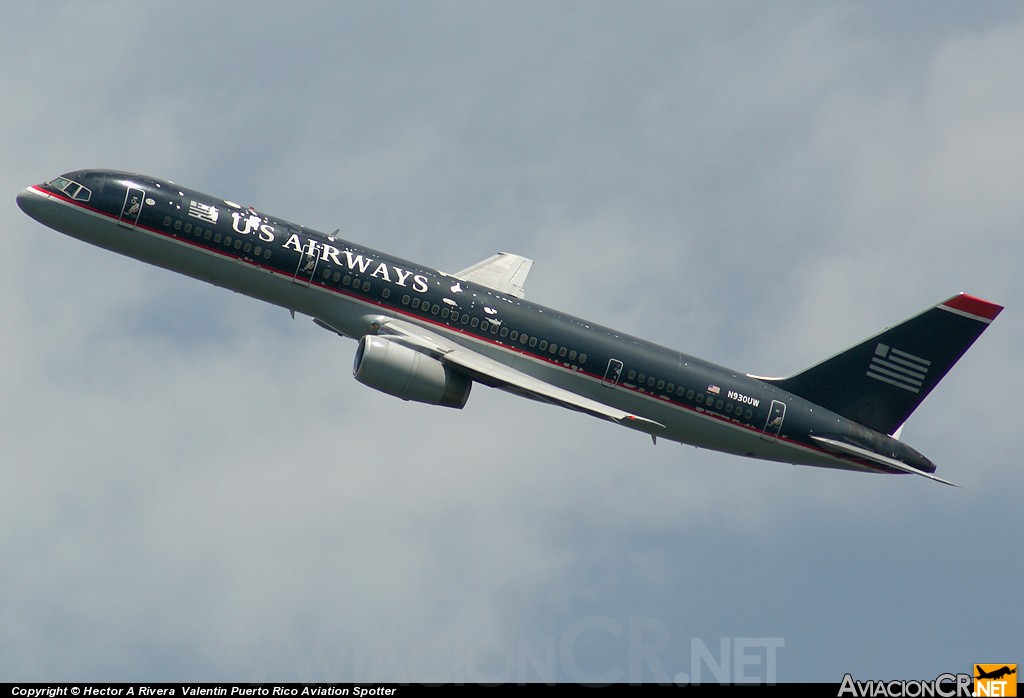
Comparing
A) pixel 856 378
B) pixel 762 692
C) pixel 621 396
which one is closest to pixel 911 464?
pixel 856 378

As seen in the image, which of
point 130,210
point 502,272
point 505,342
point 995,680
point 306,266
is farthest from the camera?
point 502,272

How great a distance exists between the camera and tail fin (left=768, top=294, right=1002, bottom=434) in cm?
9100

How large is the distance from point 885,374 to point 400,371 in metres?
33.9

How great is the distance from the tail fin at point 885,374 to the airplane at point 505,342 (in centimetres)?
9

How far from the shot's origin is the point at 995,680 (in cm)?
6669

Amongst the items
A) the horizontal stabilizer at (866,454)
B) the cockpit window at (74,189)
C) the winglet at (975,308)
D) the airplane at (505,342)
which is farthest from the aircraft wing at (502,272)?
the winglet at (975,308)

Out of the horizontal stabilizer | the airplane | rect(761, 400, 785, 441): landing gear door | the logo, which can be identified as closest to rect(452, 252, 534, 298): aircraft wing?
the airplane

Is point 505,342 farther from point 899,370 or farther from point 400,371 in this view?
point 899,370

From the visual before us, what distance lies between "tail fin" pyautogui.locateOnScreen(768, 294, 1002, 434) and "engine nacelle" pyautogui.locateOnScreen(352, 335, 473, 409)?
2475 cm

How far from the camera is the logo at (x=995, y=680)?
66125 mm

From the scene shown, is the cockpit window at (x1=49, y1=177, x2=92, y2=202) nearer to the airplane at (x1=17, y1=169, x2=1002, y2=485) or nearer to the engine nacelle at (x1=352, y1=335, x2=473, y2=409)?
the airplane at (x1=17, y1=169, x2=1002, y2=485)

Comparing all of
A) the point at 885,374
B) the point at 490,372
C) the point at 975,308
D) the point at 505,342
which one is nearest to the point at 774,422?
the point at 885,374

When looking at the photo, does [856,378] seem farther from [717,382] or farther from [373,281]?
[373,281]

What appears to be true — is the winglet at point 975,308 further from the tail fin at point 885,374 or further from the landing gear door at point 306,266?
the landing gear door at point 306,266
